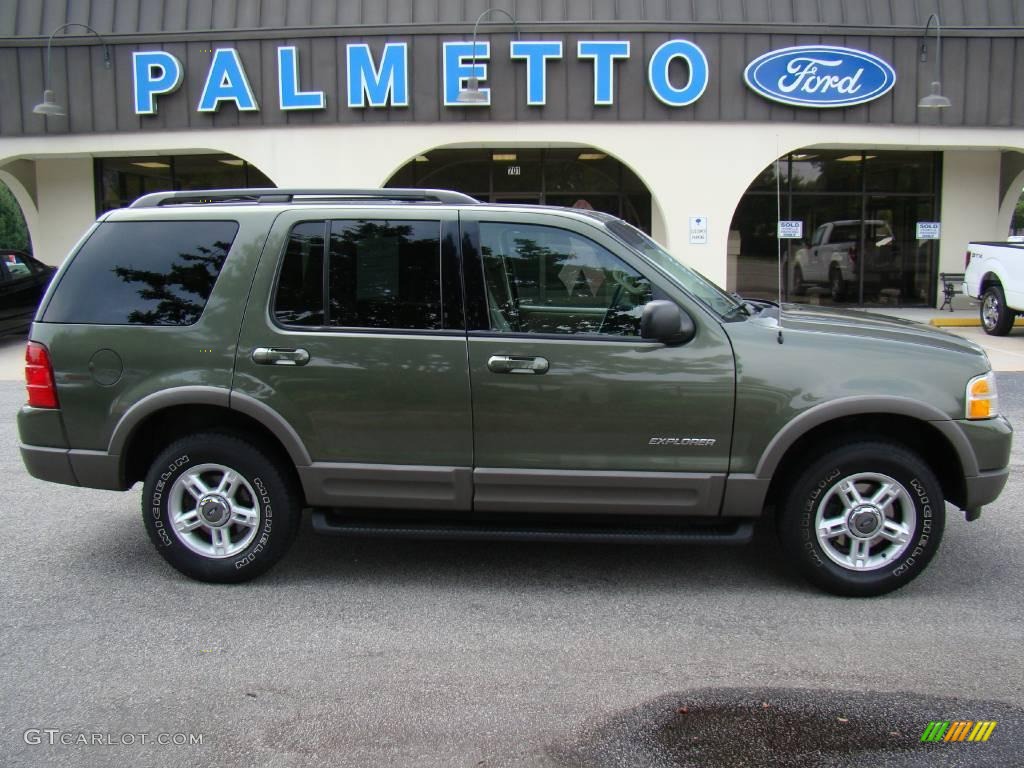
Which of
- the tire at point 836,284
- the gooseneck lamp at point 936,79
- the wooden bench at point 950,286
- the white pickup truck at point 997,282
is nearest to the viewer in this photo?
the white pickup truck at point 997,282

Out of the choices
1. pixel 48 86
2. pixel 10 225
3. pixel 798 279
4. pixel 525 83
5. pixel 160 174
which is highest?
pixel 48 86

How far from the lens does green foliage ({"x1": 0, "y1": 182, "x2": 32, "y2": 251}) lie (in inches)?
1097

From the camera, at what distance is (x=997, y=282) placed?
14.3 meters

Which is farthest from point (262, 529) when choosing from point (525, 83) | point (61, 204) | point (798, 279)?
point (61, 204)

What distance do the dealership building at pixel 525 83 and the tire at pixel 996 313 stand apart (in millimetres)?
3036

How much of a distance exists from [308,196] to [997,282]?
13.2 meters

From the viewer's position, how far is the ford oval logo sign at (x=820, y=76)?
14977 millimetres

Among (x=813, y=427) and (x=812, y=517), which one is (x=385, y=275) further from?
(x=812, y=517)

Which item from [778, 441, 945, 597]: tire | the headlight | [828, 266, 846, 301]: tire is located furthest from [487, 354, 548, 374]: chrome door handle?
[828, 266, 846, 301]: tire

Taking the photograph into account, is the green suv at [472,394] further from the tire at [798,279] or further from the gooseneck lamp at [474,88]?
the tire at [798,279]

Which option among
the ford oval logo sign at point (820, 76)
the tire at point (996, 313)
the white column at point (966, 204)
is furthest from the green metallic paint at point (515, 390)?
the white column at point (966, 204)

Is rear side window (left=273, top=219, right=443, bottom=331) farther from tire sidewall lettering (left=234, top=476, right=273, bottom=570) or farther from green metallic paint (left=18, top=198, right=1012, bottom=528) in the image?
tire sidewall lettering (left=234, top=476, right=273, bottom=570)

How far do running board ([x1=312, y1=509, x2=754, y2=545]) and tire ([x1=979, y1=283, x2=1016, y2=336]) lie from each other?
12112 mm

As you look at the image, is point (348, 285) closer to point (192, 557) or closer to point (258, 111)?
point (192, 557)
